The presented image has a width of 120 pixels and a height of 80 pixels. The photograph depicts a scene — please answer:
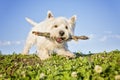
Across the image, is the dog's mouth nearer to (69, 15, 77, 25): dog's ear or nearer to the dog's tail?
(69, 15, 77, 25): dog's ear

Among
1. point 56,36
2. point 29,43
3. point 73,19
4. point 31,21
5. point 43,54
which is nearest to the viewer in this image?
point 56,36

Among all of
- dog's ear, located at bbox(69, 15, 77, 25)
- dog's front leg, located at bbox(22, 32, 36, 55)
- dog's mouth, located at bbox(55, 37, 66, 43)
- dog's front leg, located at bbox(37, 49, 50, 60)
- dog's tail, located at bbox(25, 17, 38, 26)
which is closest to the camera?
dog's mouth, located at bbox(55, 37, 66, 43)

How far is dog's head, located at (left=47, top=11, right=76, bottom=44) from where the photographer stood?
14.4 metres

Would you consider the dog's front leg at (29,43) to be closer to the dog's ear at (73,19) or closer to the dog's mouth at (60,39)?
the dog's ear at (73,19)

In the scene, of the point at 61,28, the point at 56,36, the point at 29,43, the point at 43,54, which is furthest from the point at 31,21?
the point at 61,28

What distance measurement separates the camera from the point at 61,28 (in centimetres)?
1446

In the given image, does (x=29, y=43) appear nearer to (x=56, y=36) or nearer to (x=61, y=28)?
(x=56, y=36)

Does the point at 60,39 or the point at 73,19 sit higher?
the point at 73,19

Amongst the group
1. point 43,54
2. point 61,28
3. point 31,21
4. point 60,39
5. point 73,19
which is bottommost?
point 43,54

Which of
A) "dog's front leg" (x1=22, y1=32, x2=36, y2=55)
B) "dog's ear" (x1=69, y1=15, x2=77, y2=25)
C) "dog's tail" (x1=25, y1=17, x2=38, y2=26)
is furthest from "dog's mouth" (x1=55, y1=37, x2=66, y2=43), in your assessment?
"dog's tail" (x1=25, y1=17, x2=38, y2=26)

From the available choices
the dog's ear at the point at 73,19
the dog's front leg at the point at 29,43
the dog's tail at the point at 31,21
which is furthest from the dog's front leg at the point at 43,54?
the dog's tail at the point at 31,21

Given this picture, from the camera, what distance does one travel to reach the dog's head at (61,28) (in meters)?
14.4

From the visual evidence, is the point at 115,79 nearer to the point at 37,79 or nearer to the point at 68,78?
the point at 68,78

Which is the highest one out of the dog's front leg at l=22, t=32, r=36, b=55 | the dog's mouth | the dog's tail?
the dog's tail
